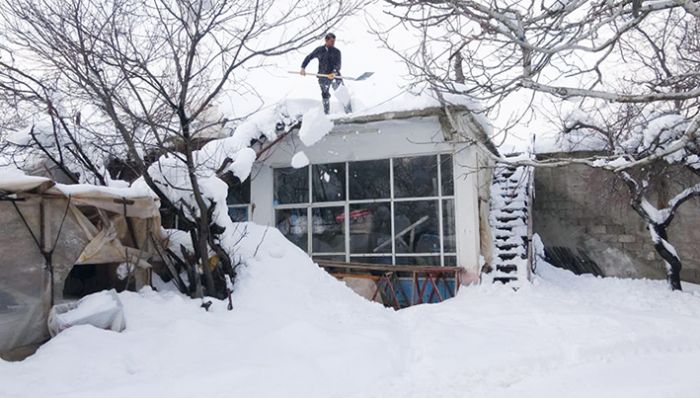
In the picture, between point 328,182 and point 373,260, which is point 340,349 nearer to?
point 373,260

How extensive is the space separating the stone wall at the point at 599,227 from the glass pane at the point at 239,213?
301 inches

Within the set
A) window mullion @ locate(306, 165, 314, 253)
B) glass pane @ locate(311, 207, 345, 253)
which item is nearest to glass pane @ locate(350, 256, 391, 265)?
glass pane @ locate(311, 207, 345, 253)

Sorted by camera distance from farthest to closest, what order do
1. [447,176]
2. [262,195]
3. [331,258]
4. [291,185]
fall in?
[262,195]
[291,185]
[331,258]
[447,176]

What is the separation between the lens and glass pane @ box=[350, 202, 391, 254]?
34.0ft

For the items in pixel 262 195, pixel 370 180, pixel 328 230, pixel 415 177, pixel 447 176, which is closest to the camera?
pixel 447 176

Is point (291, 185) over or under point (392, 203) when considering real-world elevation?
over

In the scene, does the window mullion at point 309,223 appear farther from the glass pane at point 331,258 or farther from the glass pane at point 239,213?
the glass pane at point 239,213

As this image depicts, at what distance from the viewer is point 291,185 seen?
37.1 feet

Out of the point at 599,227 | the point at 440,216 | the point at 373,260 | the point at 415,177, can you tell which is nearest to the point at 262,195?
the point at 373,260

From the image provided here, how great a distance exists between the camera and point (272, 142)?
10.3m

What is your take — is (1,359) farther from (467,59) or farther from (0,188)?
(467,59)

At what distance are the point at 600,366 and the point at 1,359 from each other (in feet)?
17.8

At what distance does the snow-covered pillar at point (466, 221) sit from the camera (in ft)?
32.0

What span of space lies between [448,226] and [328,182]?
2804 mm
